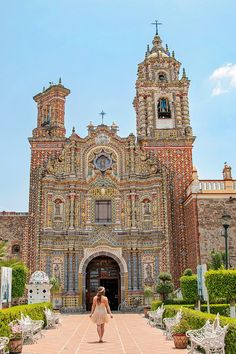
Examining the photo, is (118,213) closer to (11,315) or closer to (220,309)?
(220,309)

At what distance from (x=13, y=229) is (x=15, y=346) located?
2195cm

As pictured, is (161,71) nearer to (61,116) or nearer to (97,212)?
(61,116)

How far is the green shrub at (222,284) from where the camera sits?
1489 cm

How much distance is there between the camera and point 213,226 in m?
29.4

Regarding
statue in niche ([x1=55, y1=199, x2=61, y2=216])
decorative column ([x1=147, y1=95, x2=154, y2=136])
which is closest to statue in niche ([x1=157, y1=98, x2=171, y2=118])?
decorative column ([x1=147, y1=95, x2=154, y2=136])

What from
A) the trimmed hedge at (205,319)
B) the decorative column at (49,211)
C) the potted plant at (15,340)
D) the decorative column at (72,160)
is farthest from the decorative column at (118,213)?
the potted plant at (15,340)

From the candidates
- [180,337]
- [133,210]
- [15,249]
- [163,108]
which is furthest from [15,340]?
[163,108]

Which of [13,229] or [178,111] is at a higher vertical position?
[178,111]

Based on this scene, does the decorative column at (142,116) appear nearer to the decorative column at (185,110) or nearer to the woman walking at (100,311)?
the decorative column at (185,110)

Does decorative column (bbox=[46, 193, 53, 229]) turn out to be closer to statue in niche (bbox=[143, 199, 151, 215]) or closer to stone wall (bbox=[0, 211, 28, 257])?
stone wall (bbox=[0, 211, 28, 257])

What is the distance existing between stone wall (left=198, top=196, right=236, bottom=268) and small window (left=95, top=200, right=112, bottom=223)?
6734 millimetres

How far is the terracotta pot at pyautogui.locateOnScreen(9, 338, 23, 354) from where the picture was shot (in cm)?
1223

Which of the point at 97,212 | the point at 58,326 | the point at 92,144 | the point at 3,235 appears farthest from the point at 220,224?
the point at 3,235

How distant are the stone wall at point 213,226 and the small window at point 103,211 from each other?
22.1ft
